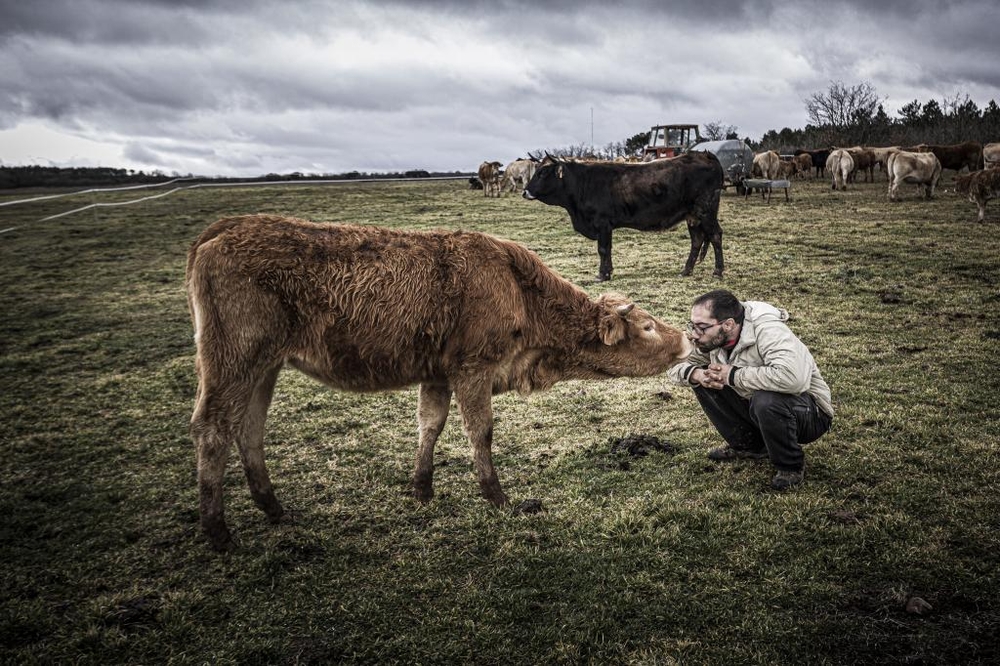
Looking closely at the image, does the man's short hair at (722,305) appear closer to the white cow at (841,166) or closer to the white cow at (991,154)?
the white cow at (841,166)

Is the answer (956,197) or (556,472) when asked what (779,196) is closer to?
(956,197)

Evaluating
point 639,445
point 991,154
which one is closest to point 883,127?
point 991,154

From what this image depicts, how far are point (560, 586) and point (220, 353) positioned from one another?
101 inches

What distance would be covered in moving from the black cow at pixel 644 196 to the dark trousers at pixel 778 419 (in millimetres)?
7707

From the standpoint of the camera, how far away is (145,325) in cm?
1048

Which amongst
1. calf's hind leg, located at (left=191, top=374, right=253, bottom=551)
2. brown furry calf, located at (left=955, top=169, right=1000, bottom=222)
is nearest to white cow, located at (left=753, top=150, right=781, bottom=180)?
brown furry calf, located at (left=955, top=169, right=1000, bottom=222)

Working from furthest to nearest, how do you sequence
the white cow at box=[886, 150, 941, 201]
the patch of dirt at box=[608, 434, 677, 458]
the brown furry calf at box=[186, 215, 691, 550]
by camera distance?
the white cow at box=[886, 150, 941, 201], the patch of dirt at box=[608, 434, 677, 458], the brown furry calf at box=[186, 215, 691, 550]

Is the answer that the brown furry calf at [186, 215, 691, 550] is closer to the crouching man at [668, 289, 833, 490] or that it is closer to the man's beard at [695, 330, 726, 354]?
the man's beard at [695, 330, 726, 354]

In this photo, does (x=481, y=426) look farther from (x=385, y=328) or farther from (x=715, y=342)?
(x=715, y=342)

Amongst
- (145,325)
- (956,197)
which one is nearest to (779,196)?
(956,197)

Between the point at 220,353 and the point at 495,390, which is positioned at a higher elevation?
the point at 220,353

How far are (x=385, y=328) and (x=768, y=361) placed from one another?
2.74m

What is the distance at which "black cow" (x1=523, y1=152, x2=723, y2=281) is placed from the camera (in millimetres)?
12633

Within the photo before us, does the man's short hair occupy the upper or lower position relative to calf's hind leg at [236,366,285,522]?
upper
